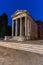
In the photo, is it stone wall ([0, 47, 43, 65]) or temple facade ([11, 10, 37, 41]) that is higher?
temple facade ([11, 10, 37, 41])

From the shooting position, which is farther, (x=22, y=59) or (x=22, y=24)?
(x=22, y=24)

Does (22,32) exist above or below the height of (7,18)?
below

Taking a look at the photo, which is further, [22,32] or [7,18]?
[7,18]

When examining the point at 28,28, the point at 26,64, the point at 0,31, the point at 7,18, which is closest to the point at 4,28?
the point at 0,31

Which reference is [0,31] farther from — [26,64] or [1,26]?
[26,64]

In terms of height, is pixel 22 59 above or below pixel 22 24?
below

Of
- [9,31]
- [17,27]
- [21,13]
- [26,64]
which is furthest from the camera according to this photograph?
[9,31]

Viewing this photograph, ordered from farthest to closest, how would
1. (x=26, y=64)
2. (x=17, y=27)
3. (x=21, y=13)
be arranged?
(x=17, y=27), (x=21, y=13), (x=26, y=64)

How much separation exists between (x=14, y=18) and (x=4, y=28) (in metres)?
10.8

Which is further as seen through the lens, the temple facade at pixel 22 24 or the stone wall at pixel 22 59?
the temple facade at pixel 22 24

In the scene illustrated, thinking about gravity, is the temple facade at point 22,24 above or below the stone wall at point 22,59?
above

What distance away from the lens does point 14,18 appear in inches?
1437

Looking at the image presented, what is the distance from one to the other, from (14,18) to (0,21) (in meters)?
12.3

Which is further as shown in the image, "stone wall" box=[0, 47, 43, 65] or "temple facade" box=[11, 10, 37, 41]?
"temple facade" box=[11, 10, 37, 41]
